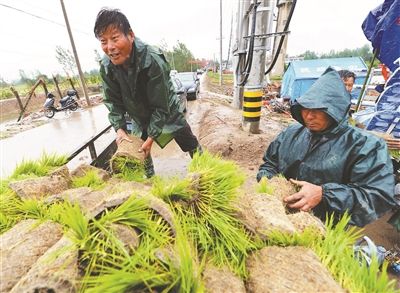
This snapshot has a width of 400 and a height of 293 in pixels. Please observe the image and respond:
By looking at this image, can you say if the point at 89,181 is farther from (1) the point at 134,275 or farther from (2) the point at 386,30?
(2) the point at 386,30

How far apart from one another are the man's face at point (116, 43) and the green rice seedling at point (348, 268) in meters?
1.69

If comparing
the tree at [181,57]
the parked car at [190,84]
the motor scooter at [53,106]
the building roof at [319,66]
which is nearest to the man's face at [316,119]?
the building roof at [319,66]

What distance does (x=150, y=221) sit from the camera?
699 millimetres

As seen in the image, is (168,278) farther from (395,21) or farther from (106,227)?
(395,21)

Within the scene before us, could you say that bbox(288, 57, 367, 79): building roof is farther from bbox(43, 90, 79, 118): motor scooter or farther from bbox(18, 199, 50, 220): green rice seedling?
bbox(43, 90, 79, 118): motor scooter

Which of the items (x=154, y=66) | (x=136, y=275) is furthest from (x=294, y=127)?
(x=136, y=275)

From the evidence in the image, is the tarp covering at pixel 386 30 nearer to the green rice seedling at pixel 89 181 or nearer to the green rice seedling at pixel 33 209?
the green rice seedling at pixel 89 181

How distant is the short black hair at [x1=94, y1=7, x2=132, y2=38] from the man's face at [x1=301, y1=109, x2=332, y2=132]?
146 centimetres

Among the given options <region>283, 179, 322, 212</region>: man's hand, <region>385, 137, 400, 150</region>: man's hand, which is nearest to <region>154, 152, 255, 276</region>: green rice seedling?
<region>283, 179, 322, 212</region>: man's hand

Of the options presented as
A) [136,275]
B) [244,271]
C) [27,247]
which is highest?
[136,275]

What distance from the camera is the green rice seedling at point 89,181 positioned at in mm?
1422

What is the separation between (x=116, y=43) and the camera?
5.34 ft

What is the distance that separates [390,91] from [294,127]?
95.0 inches

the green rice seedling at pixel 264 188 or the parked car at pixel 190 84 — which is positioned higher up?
the green rice seedling at pixel 264 188
